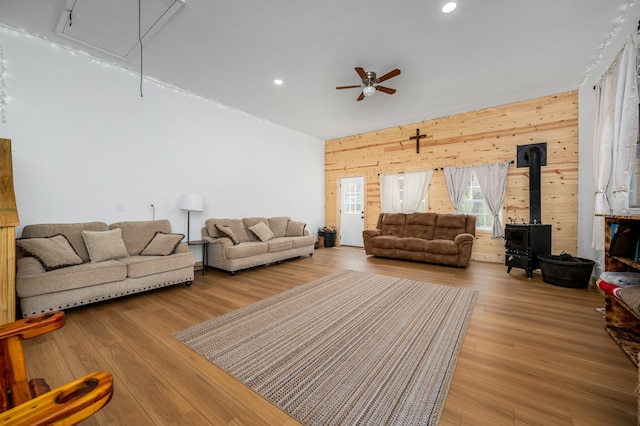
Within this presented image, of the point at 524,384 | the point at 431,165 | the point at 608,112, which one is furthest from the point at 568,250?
the point at 524,384

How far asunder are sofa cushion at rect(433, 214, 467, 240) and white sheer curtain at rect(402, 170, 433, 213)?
0.75 m

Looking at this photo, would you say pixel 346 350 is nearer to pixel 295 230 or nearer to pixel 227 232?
pixel 227 232

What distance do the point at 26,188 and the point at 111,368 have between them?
2784 mm

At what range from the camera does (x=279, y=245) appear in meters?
4.93

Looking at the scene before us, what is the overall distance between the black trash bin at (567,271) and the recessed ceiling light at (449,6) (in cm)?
358

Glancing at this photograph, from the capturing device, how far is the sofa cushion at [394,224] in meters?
5.86

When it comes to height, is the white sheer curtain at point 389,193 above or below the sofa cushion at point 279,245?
above

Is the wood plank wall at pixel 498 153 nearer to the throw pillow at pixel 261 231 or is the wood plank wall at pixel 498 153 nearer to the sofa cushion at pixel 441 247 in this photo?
the sofa cushion at pixel 441 247

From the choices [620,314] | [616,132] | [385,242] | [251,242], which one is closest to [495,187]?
[616,132]

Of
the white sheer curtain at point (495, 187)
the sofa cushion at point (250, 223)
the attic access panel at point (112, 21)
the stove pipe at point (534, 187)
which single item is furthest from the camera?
the sofa cushion at point (250, 223)

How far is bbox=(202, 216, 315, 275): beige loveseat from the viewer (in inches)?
167

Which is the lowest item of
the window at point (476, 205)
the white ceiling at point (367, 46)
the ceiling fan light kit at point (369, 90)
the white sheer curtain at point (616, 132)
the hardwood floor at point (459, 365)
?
the hardwood floor at point (459, 365)

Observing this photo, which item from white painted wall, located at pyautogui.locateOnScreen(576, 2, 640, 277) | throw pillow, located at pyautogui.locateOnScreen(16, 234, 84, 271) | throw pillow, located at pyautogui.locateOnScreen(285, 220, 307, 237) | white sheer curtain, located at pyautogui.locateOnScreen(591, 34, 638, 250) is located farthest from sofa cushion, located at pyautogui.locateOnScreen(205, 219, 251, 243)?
white painted wall, located at pyautogui.locateOnScreen(576, 2, 640, 277)

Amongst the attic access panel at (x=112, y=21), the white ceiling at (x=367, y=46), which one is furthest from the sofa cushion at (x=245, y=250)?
the attic access panel at (x=112, y=21)
